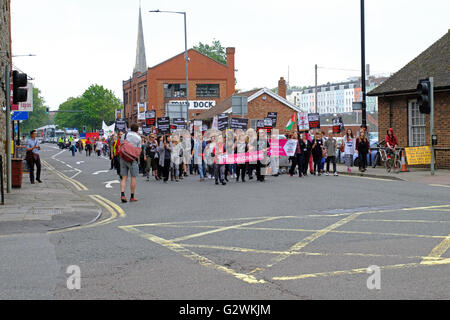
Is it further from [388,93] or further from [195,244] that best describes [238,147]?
[195,244]

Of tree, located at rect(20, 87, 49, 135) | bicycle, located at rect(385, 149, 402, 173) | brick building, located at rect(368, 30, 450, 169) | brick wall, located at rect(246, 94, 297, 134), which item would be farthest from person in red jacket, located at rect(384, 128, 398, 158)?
tree, located at rect(20, 87, 49, 135)

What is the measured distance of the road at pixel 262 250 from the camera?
538 cm

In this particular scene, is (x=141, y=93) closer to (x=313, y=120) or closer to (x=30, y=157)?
(x=313, y=120)

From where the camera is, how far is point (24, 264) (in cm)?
A: 662

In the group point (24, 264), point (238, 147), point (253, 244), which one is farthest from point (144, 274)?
point (238, 147)

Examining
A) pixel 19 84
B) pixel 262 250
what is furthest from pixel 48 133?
pixel 262 250

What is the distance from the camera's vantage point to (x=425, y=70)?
2455 cm

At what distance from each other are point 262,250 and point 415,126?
19135mm

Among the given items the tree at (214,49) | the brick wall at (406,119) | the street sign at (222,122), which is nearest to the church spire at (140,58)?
the tree at (214,49)

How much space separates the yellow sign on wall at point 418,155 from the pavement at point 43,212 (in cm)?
1275

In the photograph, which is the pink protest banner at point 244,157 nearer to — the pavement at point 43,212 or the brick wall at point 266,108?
the pavement at point 43,212

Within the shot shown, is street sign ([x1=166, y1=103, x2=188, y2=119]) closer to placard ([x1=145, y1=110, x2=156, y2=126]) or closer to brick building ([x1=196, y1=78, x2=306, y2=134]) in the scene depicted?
A: placard ([x1=145, y1=110, x2=156, y2=126])

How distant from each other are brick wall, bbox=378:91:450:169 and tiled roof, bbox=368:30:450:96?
467 mm

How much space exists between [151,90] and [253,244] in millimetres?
60244
